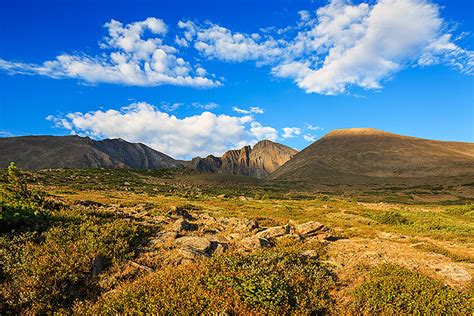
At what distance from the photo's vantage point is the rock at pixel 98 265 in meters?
7.54

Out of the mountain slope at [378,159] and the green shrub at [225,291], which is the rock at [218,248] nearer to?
the green shrub at [225,291]

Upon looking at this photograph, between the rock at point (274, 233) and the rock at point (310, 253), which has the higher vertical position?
the rock at point (274, 233)

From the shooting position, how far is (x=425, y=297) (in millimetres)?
7176

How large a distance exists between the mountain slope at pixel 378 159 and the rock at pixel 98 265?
124360 millimetres

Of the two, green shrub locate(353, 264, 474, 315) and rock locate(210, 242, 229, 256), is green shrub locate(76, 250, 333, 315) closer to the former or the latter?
green shrub locate(353, 264, 474, 315)

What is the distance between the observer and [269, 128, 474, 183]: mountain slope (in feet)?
405

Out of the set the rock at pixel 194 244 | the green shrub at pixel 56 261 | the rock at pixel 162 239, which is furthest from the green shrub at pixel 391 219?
the green shrub at pixel 56 261

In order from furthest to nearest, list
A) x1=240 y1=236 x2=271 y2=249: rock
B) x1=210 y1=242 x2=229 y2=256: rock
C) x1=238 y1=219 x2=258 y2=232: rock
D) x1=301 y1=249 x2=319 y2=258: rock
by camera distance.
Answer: x1=238 y1=219 x2=258 y2=232: rock, x1=240 y1=236 x2=271 y2=249: rock, x1=301 y1=249 x2=319 y2=258: rock, x1=210 y1=242 x2=229 y2=256: rock

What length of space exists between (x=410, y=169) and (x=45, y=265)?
148295 millimetres

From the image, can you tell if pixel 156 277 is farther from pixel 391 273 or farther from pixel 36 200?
pixel 36 200

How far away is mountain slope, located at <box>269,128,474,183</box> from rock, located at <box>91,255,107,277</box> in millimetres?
124360

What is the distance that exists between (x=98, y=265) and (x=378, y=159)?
521ft

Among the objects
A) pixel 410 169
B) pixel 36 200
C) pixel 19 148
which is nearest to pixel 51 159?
pixel 19 148

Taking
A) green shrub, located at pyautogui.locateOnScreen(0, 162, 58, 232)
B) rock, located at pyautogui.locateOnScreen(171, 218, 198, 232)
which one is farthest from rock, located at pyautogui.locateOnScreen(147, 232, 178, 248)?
green shrub, located at pyautogui.locateOnScreen(0, 162, 58, 232)
